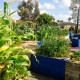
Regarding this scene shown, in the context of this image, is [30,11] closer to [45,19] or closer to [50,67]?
[45,19]

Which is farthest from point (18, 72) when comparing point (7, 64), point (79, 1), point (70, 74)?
point (79, 1)

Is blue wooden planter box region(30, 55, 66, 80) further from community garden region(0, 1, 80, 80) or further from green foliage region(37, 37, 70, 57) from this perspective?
green foliage region(37, 37, 70, 57)

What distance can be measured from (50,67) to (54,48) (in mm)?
914

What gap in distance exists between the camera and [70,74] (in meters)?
7.11

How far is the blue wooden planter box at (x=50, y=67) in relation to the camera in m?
7.38

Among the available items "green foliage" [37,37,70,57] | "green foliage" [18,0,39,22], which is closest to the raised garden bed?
"green foliage" [37,37,70,57]

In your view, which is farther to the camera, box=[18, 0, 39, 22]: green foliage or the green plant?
box=[18, 0, 39, 22]: green foliage

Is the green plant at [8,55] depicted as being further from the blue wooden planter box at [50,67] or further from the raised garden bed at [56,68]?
the blue wooden planter box at [50,67]

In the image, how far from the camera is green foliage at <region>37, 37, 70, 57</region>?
8322 mm

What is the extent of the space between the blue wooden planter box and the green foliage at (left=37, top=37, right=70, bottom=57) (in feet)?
1.63

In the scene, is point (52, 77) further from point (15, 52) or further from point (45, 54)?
point (15, 52)

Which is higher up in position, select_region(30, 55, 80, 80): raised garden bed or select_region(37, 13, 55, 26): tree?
select_region(37, 13, 55, 26): tree

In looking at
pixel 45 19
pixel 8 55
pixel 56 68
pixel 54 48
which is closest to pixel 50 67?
pixel 56 68

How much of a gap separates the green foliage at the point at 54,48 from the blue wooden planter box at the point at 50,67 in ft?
1.63
